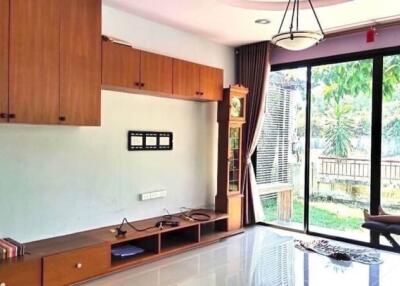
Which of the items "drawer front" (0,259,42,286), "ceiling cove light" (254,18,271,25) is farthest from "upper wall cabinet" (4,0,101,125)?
"ceiling cove light" (254,18,271,25)

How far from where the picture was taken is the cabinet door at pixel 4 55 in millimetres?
2789

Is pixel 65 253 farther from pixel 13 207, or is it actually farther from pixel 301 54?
pixel 301 54

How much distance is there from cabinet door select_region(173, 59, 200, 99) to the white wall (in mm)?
320

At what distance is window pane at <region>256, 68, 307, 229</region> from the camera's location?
5.10m

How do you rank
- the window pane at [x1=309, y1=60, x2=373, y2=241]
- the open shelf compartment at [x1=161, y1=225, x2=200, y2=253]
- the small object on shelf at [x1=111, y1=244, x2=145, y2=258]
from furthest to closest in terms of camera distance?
the window pane at [x1=309, y1=60, x2=373, y2=241] < the open shelf compartment at [x1=161, y1=225, x2=200, y2=253] < the small object on shelf at [x1=111, y1=244, x2=145, y2=258]

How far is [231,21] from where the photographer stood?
4.24 meters

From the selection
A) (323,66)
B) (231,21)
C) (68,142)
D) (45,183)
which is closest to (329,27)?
(323,66)

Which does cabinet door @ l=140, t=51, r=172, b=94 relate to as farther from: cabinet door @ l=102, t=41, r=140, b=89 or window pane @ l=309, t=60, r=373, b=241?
window pane @ l=309, t=60, r=373, b=241

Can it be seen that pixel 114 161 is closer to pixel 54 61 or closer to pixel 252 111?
pixel 54 61

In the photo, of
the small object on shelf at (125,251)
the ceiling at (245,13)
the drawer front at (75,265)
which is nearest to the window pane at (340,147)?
the ceiling at (245,13)

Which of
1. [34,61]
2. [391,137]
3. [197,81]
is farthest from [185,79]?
[391,137]

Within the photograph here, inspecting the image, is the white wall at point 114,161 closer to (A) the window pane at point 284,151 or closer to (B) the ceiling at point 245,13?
(B) the ceiling at point 245,13

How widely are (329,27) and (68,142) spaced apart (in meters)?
3.29

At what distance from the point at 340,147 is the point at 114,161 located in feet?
9.43
